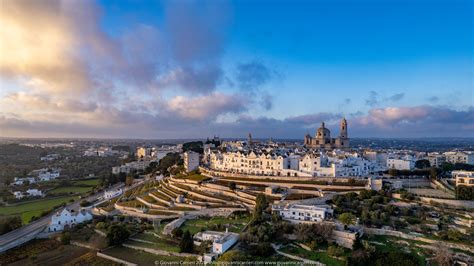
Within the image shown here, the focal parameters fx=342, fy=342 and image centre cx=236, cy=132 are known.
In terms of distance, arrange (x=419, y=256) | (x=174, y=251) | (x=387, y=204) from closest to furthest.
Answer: (x=419, y=256), (x=174, y=251), (x=387, y=204)

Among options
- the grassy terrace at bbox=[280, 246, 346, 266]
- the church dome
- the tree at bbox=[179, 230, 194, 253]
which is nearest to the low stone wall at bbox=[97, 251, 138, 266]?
the tree at bbox=[179, 230, 194, 253]

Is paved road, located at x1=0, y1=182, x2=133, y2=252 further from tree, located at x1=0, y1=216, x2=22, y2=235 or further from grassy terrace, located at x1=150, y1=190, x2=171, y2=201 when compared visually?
grassy terrace, located at x1=150, y1=190, x2=171, y2=201

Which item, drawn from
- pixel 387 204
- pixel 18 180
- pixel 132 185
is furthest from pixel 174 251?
pixel 18 180

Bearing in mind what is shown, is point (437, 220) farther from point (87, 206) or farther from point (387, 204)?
point (87, 206)

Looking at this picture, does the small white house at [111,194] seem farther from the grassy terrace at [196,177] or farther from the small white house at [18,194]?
the small white house at [18,194]

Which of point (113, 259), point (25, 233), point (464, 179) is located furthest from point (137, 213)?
point (464, 179)

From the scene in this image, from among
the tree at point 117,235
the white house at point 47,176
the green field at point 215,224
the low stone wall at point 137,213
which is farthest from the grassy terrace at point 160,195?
the white house at point 47,176
